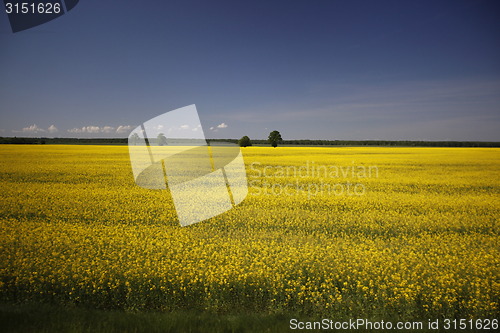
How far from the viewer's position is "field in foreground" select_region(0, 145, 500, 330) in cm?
490

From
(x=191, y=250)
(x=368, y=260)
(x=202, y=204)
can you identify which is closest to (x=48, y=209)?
(x=202, y=204)

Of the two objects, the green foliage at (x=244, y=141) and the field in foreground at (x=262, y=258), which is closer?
the field in foreground at (x=262, y=258)

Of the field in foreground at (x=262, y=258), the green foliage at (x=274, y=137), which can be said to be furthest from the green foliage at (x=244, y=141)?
the field in foreground at (x=262, y=258)

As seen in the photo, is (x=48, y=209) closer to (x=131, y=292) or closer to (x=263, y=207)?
(x=131, y=292)

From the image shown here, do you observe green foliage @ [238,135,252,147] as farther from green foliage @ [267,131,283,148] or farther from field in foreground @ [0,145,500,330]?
field in foreground @ [0,145,500,330]

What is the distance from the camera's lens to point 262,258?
5.98 m

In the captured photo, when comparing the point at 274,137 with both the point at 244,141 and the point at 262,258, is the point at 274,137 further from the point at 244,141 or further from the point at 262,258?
the point at 262,258

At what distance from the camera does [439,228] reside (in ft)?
28.7

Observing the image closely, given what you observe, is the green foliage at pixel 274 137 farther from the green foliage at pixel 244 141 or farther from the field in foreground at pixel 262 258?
the field in foreground at pixel 262 258

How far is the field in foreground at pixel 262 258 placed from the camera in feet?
16.1

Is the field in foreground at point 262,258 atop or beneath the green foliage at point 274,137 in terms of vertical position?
beneath

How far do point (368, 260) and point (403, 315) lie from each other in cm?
154

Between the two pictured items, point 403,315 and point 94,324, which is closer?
point 94,324

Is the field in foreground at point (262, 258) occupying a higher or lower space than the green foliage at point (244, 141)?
lower
